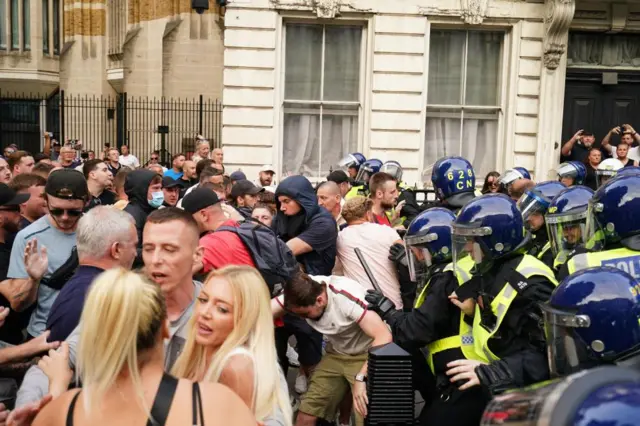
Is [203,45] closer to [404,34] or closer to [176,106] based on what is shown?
[176,106]

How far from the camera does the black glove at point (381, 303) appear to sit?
461cm

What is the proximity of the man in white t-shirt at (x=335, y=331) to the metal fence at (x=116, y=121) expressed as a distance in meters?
11.3

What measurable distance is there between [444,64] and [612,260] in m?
11.6

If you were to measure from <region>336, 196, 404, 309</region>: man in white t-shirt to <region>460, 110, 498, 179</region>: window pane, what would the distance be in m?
9.10

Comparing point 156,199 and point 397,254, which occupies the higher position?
point 156,199

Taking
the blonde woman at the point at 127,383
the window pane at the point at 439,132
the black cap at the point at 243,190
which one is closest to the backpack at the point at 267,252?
the blonde woman at the point at 127,383

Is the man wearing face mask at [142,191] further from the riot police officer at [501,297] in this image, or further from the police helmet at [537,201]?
the riot police officer at [501,297]

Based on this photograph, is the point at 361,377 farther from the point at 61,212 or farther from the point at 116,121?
the point at 116,121

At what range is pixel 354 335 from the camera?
5.20 m

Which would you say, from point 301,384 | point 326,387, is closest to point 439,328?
point 326,387

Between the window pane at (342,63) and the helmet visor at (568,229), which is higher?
the window pane at (342,63)

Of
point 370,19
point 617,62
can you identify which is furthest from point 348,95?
point 617,62

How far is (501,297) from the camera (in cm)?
369

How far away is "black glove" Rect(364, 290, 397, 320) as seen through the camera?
15.1 ft
